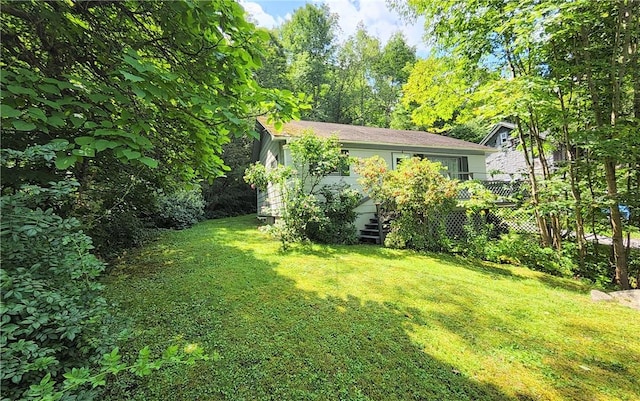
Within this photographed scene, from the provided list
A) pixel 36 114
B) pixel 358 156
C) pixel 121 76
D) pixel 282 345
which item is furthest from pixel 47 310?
pixel 358 156

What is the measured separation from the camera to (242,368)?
2.53m

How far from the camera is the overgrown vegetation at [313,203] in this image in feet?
25.4

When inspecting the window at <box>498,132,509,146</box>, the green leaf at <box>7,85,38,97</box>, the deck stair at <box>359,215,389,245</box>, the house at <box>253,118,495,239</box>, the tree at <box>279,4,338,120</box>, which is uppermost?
the tree at <box>279,4,338,120</box>

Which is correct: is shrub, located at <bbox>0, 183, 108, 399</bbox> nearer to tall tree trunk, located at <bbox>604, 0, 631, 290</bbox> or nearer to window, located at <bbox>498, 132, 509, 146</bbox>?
tall tree trunk, located at <bbox>604, 0, 631, 290</bbox>

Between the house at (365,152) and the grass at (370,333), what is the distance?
472 centimetres

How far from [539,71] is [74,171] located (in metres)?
8.68

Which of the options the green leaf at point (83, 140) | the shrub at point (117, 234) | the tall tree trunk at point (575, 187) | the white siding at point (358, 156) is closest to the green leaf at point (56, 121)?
the green leaf at point (83, 140)

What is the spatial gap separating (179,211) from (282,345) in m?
10.6

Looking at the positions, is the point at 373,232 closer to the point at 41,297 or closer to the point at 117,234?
the point at 117,234

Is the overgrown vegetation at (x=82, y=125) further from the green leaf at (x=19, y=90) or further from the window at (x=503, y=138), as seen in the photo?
the window at (x=503, y=138)

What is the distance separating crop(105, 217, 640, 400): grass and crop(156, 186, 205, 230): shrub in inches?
229

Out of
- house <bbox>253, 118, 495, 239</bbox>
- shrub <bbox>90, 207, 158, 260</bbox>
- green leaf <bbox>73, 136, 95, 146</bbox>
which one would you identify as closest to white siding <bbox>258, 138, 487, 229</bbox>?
house <bbox>253, 118, 495, 239</bbox>

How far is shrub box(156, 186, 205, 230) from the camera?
11.1 metres

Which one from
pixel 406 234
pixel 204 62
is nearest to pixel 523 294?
pixel 406 234
